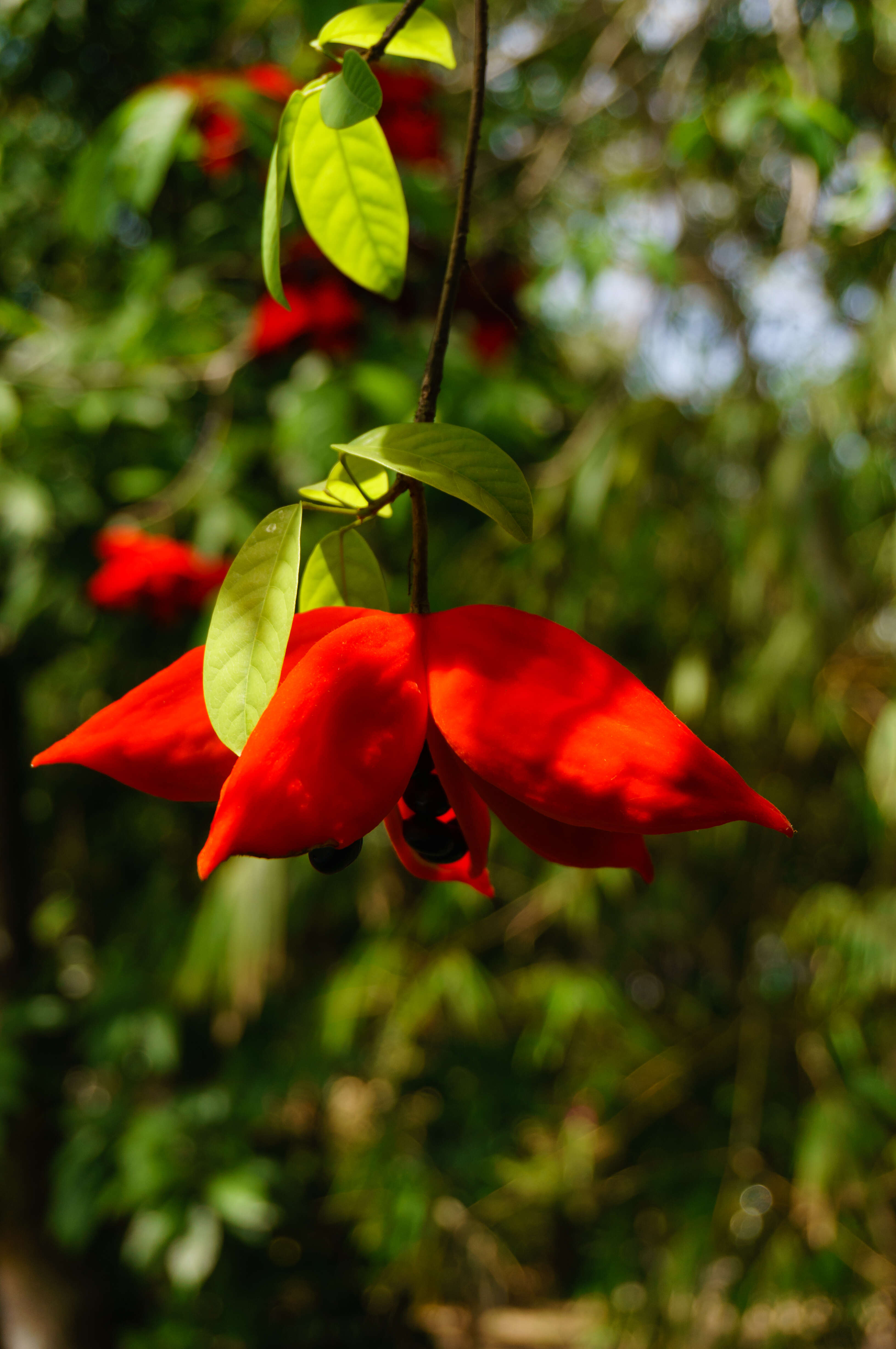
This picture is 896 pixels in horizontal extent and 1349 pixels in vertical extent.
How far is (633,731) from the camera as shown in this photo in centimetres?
29

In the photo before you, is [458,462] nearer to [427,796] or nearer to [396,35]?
[427,796]

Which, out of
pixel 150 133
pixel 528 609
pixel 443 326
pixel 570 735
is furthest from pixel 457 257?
pixel 528 609

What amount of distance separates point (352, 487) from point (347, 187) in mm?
136

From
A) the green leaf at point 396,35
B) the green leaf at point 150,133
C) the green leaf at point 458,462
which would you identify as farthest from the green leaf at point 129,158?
the green leaf at point 458,462

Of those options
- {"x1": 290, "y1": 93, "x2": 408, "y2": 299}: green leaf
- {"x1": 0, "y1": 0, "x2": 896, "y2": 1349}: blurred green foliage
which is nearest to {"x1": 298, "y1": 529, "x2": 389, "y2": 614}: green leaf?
{"x1": 290, "y1": 93, "x2": 408, "y2": 299}: green leaf

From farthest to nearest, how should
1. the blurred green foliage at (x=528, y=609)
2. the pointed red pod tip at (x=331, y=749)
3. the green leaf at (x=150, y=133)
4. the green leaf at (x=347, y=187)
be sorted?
the blurred green foliage at (x=528, y=609), the green leaf at (x=150, y=133), the green leaf at (x=347, y=187), the pointed red pod tip at (x=331, y=749)

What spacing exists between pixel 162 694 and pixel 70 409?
108cm

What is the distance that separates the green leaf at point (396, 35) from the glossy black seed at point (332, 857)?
305 millimetres

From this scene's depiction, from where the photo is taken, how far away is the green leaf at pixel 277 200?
0.35 meters

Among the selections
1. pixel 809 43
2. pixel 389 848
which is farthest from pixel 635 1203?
pixel 809 43

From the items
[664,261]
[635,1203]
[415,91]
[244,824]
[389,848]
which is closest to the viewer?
[244,824]

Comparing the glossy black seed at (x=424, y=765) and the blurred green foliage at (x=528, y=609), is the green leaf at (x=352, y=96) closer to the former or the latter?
the glossy black seed at (x=424, y=765)

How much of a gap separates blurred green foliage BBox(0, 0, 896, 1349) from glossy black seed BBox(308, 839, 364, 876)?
69 centimetres

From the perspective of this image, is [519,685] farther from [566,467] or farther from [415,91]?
[566,467]
